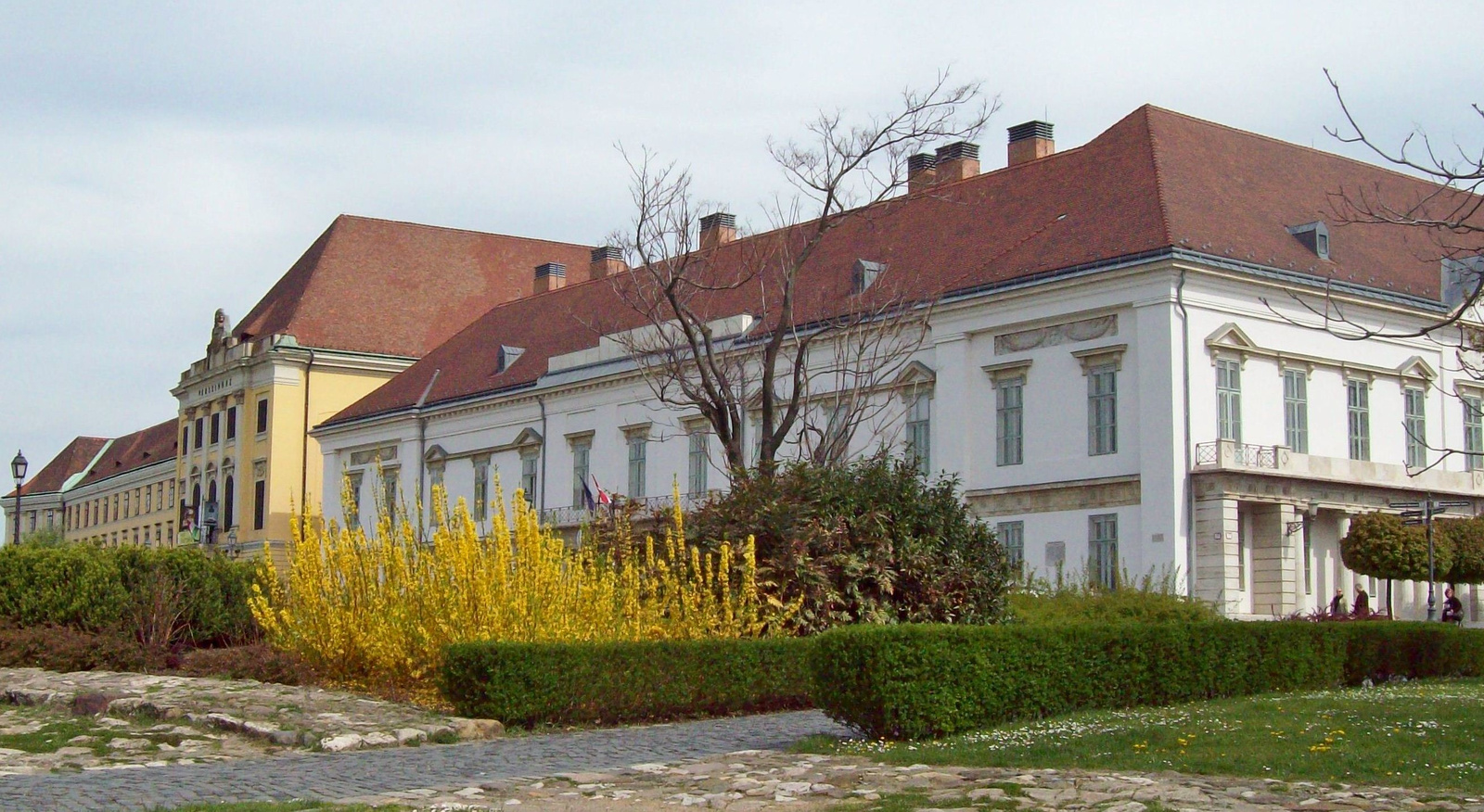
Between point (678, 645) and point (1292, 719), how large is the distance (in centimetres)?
652

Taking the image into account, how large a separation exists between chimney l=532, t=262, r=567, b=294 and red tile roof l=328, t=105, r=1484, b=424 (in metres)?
16.4

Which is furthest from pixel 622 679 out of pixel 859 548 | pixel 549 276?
pixel 549 276

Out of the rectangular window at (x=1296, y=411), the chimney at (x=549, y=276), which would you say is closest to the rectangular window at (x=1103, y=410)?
the rectangular window at (x=1296, y=411)

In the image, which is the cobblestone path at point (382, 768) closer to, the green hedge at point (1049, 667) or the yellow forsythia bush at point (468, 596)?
the green hedge at point (1049, 667)

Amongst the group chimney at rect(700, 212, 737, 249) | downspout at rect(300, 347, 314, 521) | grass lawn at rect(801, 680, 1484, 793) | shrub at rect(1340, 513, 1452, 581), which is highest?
chimney at rect(700, 212, 737, 249)

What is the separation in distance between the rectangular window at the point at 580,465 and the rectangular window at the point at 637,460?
176 centimetres

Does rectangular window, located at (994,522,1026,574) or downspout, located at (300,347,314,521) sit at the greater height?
downspout, located at (300,347,314,521)

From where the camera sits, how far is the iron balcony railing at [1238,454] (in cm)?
3803

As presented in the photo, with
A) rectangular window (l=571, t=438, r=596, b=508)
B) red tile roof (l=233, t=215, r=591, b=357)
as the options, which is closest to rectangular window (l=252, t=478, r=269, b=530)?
red tile roof (l=233, t=215, r=591, b=357)

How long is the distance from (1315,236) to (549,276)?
33.1m

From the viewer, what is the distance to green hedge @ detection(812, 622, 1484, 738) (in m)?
15.9

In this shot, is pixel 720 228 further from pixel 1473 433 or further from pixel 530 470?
pixel 1473 433

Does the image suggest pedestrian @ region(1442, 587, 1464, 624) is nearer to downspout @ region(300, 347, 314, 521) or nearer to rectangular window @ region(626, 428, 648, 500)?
rectangular window @ region(626, 428, 648, 500)

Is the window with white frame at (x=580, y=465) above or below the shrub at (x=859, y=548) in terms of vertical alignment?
above
